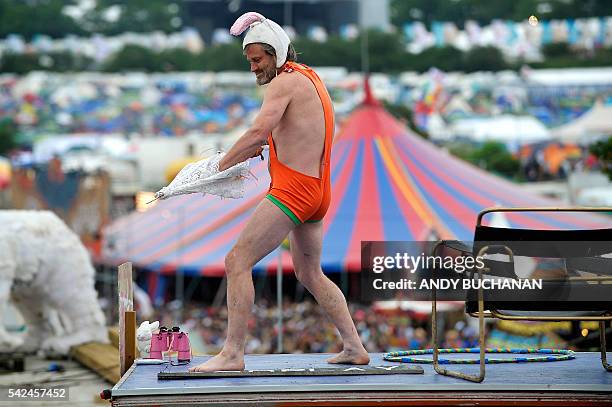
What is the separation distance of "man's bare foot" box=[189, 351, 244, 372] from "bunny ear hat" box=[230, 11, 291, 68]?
54.6 inches

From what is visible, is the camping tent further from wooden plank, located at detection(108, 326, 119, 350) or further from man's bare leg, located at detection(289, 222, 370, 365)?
man's bare leg, located at detection(289, 222, 370, 365)

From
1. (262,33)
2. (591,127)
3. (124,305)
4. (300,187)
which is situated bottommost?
(124,305)

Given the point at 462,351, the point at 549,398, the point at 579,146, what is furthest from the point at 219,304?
the point at 579,146

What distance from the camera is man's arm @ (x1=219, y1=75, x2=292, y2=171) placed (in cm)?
608

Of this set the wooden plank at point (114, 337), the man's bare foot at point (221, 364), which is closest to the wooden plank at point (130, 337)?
the man's bare foot at point (221, 364)

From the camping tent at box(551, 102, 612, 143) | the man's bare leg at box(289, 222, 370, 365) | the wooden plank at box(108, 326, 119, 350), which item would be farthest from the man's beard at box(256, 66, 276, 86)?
the camping tent at box(551, 102, 612, 143)

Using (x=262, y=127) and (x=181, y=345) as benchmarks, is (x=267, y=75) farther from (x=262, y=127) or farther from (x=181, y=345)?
(x=181, y=345)

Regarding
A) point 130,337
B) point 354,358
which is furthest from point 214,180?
point 354,358

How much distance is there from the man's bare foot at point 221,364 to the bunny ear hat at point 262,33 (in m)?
1.39

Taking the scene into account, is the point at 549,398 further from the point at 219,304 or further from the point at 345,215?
the point at 219,304

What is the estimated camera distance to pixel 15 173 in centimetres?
3341

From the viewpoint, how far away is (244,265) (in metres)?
A: 6.11

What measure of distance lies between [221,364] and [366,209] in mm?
15545

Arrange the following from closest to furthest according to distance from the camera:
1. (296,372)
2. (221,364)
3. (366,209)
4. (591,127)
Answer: (296,372)
(221,364)
(366,209)
(591,127)
